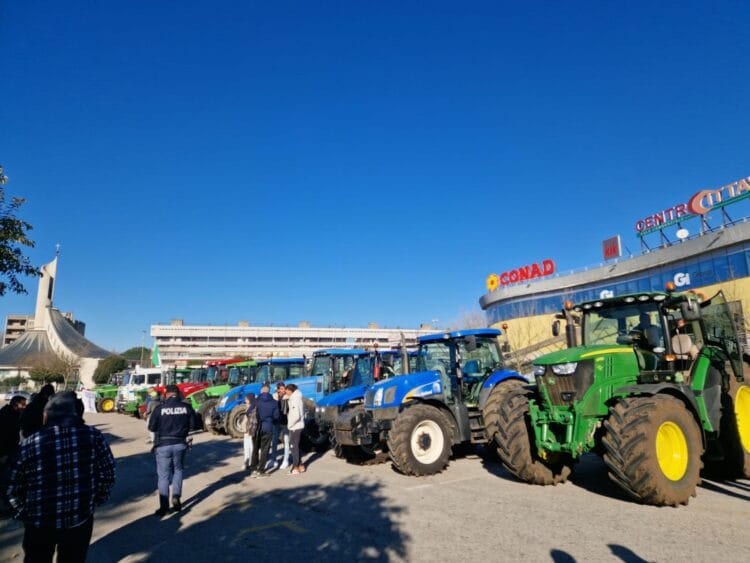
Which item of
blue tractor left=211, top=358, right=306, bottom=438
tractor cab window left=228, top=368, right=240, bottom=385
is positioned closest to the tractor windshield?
blue tractor left=211, top=358, right=306, bottom=438

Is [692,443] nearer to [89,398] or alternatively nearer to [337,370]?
[337,370]

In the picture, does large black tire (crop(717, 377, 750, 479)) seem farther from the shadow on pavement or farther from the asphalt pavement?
the shadow on pavement

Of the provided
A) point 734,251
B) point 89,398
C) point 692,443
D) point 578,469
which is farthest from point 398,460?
point 734,251

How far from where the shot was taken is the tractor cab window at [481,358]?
381 inches

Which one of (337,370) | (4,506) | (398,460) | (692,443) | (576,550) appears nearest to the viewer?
(576,550)

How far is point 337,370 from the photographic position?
46.4ft

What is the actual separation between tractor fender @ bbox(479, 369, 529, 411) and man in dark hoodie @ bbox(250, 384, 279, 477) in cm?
401

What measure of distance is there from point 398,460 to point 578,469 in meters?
3.09

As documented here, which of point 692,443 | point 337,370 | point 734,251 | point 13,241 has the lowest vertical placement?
point 692,443

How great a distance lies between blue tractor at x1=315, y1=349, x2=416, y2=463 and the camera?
32.8ft

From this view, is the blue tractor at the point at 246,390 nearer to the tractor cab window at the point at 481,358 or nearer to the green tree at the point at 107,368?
the tractor cab window at the point at 481,358

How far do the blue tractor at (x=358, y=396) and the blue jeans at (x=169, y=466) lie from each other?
12.0ft

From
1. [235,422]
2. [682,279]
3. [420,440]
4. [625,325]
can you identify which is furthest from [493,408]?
[682,279]

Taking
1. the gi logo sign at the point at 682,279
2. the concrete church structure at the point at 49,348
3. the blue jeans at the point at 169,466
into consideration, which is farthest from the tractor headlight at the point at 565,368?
the concrete church structure at the point at 49,348
